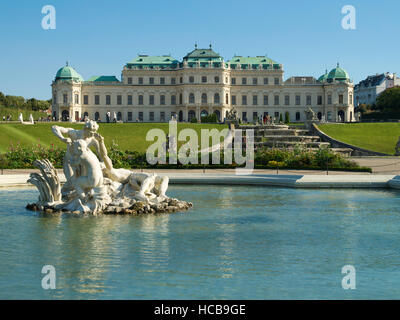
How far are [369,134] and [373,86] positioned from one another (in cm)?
9109

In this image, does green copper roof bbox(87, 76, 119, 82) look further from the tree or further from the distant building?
the distant building

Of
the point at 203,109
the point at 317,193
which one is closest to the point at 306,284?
the point at 317,193

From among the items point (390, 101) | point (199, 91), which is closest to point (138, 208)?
point (390, 101)

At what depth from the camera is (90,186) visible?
1547 cm

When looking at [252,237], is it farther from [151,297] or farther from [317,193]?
[317,193]

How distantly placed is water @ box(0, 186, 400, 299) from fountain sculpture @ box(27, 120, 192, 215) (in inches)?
25.3

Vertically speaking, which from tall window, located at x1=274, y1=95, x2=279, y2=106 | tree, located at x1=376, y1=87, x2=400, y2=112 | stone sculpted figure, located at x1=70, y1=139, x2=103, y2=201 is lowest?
stone sculpted figure, located at x1=70, y1=139, x2=103, y2=201

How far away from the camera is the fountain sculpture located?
50.5 ft

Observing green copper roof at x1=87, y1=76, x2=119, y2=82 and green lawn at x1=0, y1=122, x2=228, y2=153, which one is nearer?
green lawn at x1=0, y1=122, x2=228, y2=153

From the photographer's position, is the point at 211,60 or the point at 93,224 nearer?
the point at 93,224

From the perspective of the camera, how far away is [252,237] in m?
12.7

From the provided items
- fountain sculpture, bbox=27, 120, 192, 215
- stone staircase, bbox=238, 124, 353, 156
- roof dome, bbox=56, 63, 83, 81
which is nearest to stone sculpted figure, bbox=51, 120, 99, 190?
fountain sculpture, bbox=27, 120, 192, 215
